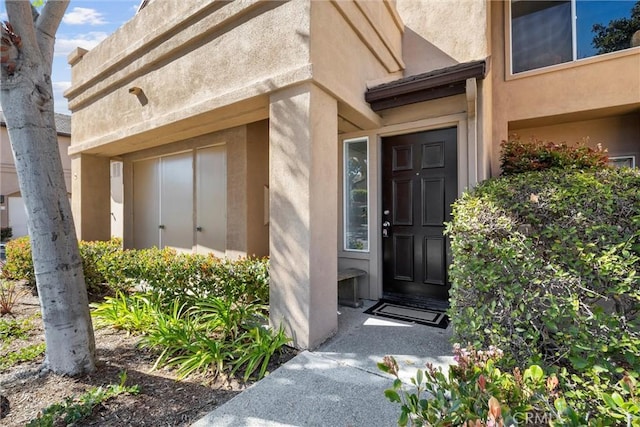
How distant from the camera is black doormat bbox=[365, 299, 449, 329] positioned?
4.42 metres

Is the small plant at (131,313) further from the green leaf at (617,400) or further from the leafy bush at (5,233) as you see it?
the leafy bush at (5,233)

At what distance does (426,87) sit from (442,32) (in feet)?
8.76

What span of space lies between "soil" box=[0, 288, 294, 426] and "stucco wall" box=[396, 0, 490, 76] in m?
6.06

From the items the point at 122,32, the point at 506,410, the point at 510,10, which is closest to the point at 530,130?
the point at 510,10

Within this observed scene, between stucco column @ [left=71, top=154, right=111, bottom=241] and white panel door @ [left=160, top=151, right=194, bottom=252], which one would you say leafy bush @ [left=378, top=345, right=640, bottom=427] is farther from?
stucco column @ [left=71, top=154, right=111, bottom=241]

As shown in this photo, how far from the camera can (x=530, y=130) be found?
672cm

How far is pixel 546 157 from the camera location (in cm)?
515

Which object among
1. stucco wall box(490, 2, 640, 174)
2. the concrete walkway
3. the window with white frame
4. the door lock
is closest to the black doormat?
the concrete walkway

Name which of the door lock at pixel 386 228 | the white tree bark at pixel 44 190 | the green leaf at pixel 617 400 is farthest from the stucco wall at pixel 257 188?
the green leaf at pixel 617 400

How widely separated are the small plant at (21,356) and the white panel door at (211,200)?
9.36ft

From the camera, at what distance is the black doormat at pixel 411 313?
4.42 metres

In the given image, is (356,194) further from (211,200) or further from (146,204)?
(146,204)

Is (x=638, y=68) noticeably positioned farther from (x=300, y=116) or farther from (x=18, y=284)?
(x=18, y=284)

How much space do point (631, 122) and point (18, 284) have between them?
13.1 metres
